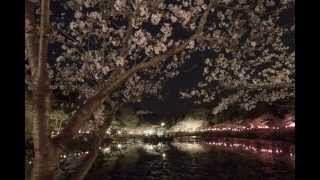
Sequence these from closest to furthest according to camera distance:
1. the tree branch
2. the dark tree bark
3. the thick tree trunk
Answer: 1. the dark tree bark
2. the thick tree trunk
3. the tree branch

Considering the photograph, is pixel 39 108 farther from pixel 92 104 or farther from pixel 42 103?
pixel 92 104

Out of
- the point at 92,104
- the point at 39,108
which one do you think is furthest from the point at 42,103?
the point at 92,104

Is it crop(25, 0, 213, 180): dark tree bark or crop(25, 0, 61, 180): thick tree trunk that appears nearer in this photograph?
crop(25, 0, 213, 180): dark tree bark

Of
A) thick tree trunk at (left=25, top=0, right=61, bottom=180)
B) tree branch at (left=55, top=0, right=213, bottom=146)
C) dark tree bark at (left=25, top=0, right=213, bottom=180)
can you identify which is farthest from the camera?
tree branch at (left=55, top=0, right=213, bottom=146)

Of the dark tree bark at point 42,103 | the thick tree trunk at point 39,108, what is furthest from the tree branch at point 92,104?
the thick tree trunk at point 39,108

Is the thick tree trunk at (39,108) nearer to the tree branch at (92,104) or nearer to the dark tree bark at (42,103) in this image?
the dark tree bark at (42,103)

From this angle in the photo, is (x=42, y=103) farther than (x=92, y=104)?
No

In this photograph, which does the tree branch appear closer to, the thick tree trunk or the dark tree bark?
the dark tree bark

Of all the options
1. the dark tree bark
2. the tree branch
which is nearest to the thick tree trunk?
the dark tree bark

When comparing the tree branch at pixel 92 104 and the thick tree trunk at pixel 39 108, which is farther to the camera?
the tree branch at pixel 92 104

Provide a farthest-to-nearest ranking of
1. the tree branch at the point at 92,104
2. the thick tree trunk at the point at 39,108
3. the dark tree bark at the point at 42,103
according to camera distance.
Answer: the tree branch at the point at 92,104 < the thick tree trunk at the point at 39,108 < the dark tree bark at the point at 42,103

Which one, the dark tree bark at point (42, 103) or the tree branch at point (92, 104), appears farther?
the tree branch at point (92, 104)

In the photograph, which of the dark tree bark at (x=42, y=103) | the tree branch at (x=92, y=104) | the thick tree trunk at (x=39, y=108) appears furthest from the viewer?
the tree branch at (x=92, y=104)
